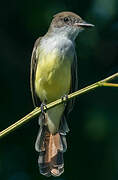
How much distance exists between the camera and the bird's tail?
564 centimetres

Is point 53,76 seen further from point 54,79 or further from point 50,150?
point 50,150

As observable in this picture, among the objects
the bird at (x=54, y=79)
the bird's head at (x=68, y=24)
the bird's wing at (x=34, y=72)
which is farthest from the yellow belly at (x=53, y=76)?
the bird's head at (x=68, y=24)

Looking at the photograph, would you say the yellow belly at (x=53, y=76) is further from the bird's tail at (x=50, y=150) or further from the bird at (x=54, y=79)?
the bird's tail at (x=50, y=150)

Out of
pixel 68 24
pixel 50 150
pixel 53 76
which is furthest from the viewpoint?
pixel 68 24

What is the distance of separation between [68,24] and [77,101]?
3.30ft

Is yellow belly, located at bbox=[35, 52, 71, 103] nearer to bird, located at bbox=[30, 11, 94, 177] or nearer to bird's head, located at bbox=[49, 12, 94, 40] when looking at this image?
bird, located at bbox=[30, 11, 94, 177]

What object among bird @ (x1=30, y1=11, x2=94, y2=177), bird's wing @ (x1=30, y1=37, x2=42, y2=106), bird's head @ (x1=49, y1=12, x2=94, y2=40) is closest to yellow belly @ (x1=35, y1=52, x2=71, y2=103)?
bird @ (x1=30, y1=11, x2=94, y2=177)

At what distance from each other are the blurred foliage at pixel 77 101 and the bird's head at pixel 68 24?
14.7 inches

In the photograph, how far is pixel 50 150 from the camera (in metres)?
5.96

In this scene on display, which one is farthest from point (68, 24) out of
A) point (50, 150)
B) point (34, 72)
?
point (50, 150)

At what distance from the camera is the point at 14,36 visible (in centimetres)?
679

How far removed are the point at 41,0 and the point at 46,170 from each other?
6.25 feet

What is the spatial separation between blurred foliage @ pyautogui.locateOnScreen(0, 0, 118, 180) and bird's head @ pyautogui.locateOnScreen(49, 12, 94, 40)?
0.37 meters

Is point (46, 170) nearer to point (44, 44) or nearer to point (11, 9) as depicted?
point (44, 44)
